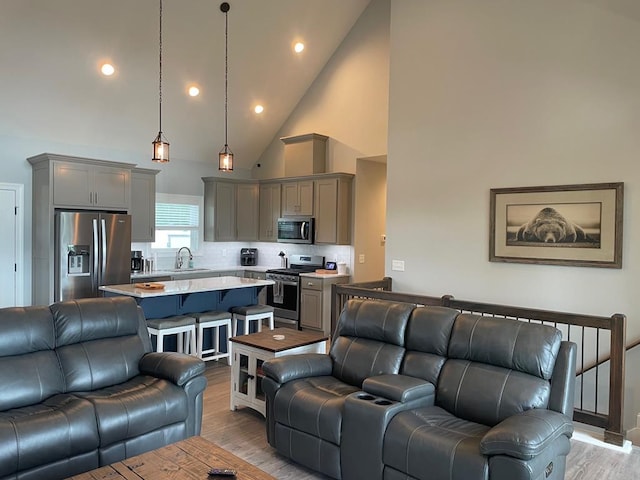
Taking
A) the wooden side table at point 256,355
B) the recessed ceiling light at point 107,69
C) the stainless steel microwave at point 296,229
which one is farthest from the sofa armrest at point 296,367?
the recessed ceiling light at point 107,69

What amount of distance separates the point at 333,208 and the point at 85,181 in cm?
362

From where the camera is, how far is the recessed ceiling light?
617 centimetres

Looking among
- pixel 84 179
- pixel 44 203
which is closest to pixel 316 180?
pixel 84 179

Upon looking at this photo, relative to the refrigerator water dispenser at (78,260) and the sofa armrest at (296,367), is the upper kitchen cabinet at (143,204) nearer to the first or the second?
the refrigerator water dispenser at (78,260)

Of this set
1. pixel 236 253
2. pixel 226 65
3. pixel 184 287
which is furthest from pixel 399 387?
pixel 236 253

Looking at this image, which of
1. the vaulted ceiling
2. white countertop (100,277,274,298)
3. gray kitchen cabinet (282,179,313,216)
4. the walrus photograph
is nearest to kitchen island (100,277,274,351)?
white countertop (100,277,274,298)

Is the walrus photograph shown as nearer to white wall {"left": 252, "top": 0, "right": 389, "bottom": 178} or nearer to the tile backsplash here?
Result: white wall {"left": 252, "top": 0, "right": 389, "bottom": 178}

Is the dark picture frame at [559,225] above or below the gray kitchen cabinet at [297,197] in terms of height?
below

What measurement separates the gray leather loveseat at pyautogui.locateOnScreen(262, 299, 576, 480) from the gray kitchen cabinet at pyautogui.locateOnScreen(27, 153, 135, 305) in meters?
4.24

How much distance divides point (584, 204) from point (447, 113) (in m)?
1.88

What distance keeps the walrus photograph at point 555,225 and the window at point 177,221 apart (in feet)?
18.1

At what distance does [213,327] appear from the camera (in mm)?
5625

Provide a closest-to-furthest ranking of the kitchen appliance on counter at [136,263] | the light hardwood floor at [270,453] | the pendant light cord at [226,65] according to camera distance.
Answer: the light hardwood floor at [270,453] < the pendant light cord at [226,65] < the kitchen appliance on counter at [136,263]

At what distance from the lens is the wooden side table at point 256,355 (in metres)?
4.02
